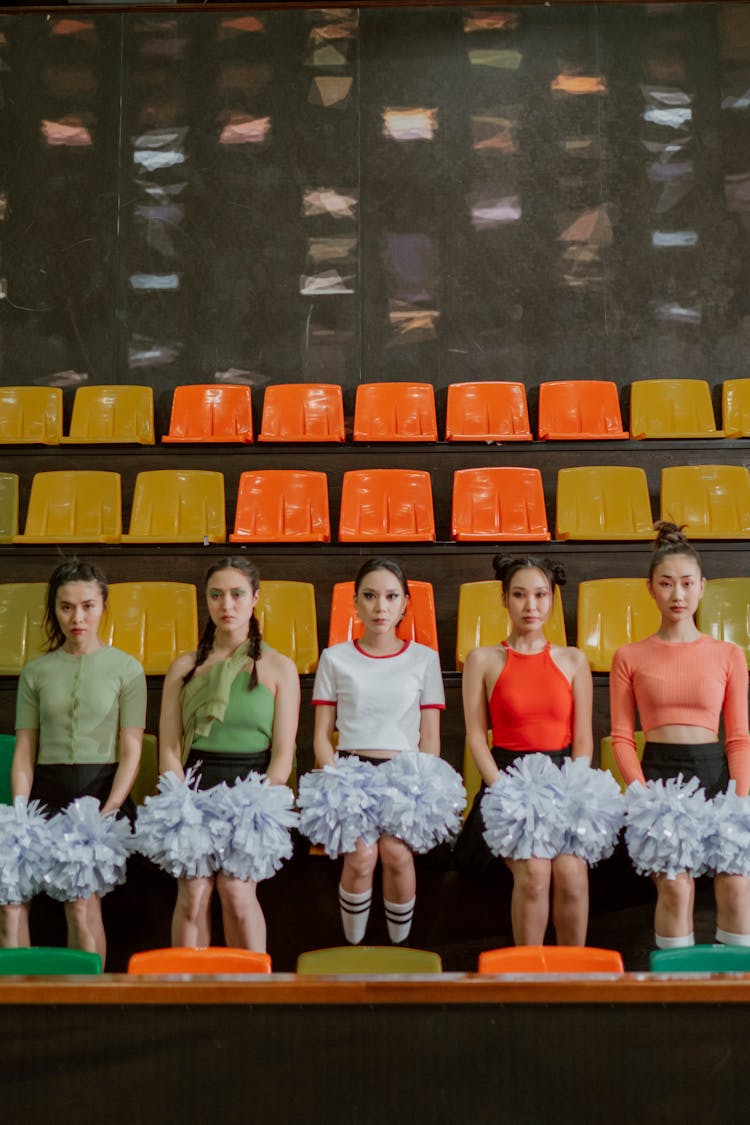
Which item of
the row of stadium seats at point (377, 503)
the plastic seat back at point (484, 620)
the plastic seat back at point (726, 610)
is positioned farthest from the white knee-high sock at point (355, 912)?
the row of stadium seats at point (377, 503)

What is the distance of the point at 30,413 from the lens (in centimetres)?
522

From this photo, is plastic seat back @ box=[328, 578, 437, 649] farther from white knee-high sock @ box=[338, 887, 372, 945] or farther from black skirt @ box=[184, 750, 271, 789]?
white knee-high sock @ box=[338, 887, 372, 945]

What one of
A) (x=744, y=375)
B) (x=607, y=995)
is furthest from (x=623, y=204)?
(x=607, y=995)

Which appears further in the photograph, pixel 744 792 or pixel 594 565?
pixel 594 565

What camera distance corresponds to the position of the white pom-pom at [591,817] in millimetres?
2404

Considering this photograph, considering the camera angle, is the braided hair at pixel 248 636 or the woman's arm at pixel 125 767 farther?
the braided hair at pixel 248 636

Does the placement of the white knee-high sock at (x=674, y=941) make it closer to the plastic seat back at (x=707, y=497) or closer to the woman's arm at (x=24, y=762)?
the woman's arm at (x=24, y=762)

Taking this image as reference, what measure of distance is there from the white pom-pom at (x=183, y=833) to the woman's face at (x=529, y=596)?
3.32 feet

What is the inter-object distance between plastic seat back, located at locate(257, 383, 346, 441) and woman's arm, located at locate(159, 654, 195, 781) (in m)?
2.42

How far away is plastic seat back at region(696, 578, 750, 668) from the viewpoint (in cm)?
366

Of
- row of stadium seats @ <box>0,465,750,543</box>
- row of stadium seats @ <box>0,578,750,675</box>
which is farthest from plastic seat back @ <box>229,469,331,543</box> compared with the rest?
row of stadium seats @ <box>0,578,750,675</box>

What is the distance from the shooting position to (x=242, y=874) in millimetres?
2387
